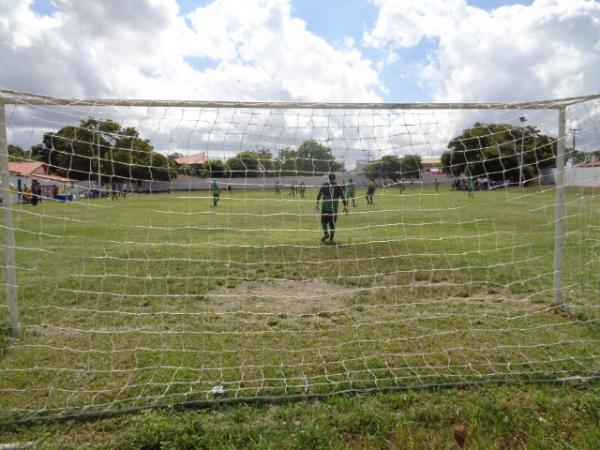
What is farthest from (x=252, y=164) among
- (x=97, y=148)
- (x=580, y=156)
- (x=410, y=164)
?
(x=580, y=156)

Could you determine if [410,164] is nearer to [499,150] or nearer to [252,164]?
[499,150]

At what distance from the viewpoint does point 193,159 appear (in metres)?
5.24

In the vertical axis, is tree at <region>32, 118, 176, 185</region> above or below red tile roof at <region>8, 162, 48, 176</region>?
above

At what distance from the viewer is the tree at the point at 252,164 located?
16.4ft

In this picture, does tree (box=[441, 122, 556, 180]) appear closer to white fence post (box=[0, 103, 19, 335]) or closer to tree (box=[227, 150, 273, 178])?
tree (box=[227, 150, 273, 178])

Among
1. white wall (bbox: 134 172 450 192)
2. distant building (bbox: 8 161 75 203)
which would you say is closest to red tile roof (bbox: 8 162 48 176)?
distant building (bbox: 8 161 75 203)

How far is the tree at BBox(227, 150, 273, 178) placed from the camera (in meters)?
5.00

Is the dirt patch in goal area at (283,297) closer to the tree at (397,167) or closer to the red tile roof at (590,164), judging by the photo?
the tree at (397,167)

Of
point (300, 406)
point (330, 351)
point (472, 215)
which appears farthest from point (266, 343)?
point (472, 215)

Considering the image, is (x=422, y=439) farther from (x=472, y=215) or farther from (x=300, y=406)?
(x=472, y=215)

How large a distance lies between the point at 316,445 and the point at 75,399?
200 centimetres

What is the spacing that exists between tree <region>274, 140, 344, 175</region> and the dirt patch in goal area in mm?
1794

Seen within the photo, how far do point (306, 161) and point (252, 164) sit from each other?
0.69 m

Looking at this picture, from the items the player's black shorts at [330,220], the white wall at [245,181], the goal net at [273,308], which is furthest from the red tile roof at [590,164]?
the player's black shorts at [330,220]
